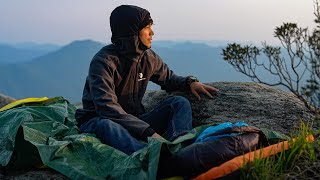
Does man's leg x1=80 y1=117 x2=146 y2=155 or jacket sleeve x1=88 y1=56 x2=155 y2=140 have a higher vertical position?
jacket sleeve x1=88 y1=56 x2=155 y2=140

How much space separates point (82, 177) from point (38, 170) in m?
0.72

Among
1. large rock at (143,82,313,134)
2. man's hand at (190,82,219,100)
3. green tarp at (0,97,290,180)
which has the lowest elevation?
green tarp at (0,97,290,180)

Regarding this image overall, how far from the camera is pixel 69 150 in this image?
4871mm

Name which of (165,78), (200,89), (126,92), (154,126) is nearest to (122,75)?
(126,92)

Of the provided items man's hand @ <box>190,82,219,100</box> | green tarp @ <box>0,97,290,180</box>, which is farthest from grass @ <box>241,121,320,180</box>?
man's hand @ <box>190,82,219,100</box>

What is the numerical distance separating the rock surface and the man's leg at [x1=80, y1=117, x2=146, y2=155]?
5.61 ft

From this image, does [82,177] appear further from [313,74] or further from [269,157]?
[313,74]

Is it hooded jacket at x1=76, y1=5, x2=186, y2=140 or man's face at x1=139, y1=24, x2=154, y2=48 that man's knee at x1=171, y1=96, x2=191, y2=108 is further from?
man's face at x1=139, y1=24, x2=154, y2=48

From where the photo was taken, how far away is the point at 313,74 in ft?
17.1

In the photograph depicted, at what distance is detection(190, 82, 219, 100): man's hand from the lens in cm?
679

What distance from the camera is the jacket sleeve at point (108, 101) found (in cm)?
524

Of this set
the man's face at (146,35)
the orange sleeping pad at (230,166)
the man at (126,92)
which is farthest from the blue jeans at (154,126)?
the orange sleeping pad at (230,166)

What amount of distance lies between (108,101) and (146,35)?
3.70ft

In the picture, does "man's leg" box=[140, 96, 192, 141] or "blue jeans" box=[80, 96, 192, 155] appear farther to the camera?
"man's leg" box=[140, 96, 192, 141]
